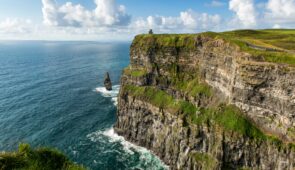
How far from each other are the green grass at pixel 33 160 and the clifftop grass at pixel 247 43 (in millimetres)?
48655

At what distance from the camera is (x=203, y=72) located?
70.6m

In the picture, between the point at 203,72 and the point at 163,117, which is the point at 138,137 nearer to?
the point at 163,117

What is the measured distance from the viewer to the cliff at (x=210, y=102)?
157 feet

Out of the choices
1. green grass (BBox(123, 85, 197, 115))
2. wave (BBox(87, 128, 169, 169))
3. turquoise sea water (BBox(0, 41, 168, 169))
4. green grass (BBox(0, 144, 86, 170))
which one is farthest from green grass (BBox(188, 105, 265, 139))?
green grass (BBox(0, 144, 86, 170))

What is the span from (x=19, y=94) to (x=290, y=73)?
119 m

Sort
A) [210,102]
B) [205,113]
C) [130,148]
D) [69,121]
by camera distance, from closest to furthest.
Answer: [205,113] → [210,102] → [130,148] → [69,121]

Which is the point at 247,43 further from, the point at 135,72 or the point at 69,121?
the point at 69,121

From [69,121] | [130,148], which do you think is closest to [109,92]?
[69,121]

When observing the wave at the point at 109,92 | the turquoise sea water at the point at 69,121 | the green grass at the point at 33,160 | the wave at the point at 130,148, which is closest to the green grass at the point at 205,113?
the wave at the point at 130,148

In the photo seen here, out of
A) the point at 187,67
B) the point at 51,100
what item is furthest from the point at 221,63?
the point at 51,100

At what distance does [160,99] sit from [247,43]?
3264 centimetres

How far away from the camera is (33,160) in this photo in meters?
24.0

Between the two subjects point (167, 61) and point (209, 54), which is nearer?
point (209, 54)

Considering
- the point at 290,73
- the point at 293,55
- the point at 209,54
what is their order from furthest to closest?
1. the point at 209,54
2. the point at 293,55
3. the point at 290,73
